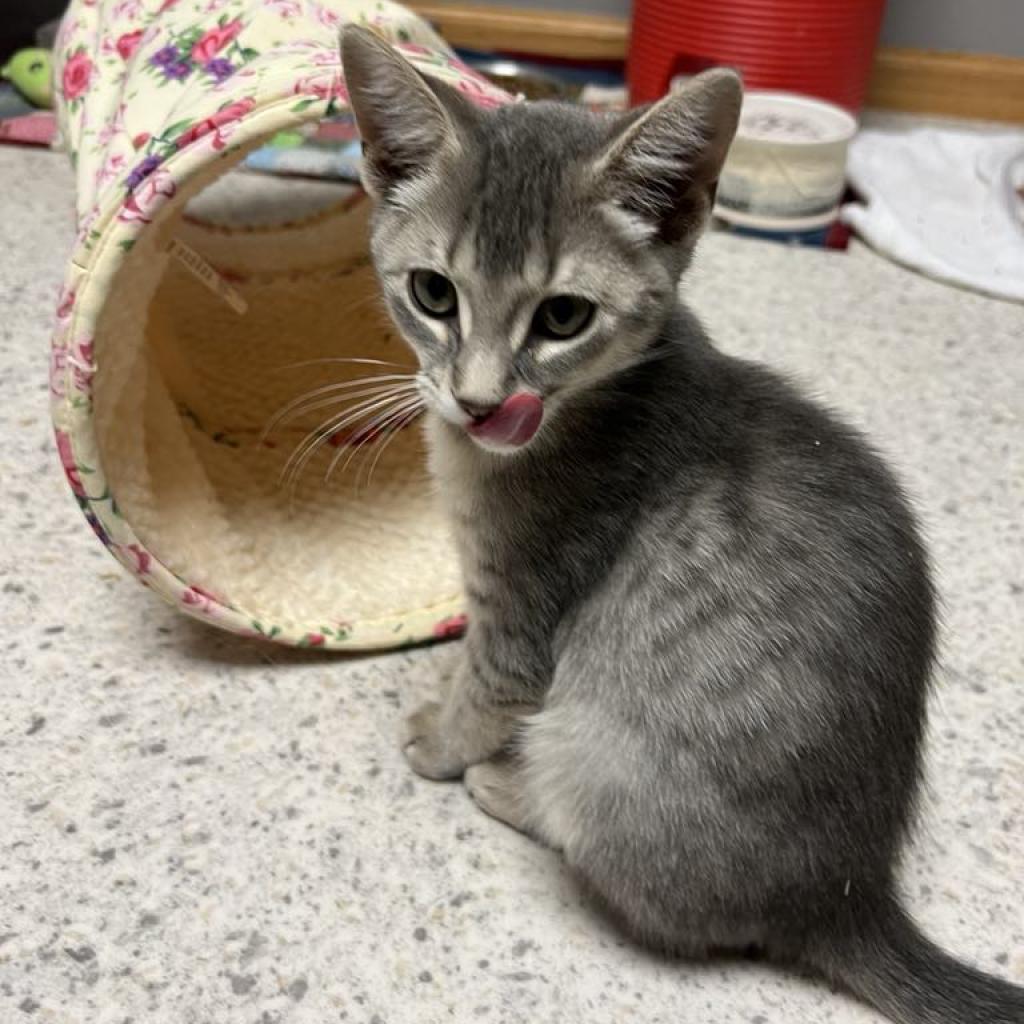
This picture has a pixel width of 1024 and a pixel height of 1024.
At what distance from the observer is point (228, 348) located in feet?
5.37

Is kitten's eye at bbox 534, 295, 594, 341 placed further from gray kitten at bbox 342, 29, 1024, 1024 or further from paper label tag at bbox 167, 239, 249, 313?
paper label tag at bbox 167, 239, 249, 313

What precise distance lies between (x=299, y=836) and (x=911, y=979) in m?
0.62

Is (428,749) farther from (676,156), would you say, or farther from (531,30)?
(531,30)

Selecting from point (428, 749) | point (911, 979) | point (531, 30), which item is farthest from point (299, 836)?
point (531, 30)

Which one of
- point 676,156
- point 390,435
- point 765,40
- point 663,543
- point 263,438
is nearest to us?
A: point 676,156

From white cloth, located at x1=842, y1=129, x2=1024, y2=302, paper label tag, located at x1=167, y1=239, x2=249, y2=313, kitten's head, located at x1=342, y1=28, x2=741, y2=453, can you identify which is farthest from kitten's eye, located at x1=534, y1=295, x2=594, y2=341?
white cloth, located at x1=842, y1=129, x2=1024, y2=302

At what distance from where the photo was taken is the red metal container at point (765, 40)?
7.36ft

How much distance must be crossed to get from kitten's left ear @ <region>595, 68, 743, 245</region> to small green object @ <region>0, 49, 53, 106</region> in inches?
77.8

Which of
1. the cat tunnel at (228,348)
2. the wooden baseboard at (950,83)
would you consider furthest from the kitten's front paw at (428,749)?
the wooden baseboard at (950,83)

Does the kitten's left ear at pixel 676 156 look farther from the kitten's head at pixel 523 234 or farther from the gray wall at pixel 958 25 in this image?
the gray wall at pixel 958 25

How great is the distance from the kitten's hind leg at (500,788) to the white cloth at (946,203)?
148 cm

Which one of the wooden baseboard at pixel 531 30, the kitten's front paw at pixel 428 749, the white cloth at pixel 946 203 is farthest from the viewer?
the wooden baseboard at pixel 531 30

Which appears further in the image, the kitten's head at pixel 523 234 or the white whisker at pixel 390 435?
the white whisker at pixel 390 435

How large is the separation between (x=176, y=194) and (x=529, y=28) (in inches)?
76.0
